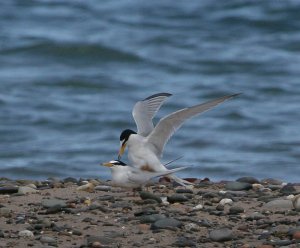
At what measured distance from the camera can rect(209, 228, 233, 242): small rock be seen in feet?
20.4

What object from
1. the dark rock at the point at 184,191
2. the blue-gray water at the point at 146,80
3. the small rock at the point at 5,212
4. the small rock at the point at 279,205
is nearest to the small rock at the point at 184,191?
the dark rock at the point at 184,191

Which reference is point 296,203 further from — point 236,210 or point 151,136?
point 151,136

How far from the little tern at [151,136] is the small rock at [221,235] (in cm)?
163

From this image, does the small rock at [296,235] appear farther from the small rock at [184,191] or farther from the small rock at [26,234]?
the small rock at [184,191]

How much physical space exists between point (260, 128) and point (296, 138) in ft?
2.32

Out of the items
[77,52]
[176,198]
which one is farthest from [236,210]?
[77,52]

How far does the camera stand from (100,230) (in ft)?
21.4

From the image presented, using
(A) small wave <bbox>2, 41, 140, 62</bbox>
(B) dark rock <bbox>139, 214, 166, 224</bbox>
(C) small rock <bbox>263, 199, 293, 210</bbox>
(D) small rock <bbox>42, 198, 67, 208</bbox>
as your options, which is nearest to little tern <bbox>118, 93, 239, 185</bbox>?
(C) small rock <bbox>263, 199, 293, 210</bbox>

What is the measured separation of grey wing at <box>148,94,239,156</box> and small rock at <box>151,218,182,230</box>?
145 cm

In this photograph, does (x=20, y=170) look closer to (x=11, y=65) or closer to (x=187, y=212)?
(x=187, y=212)

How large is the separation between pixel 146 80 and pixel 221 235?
31.3 ft

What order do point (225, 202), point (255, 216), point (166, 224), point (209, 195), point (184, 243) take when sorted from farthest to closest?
point (209, 195), point (225, 202), point (255, 216), point (166, 224), point (184, 243)

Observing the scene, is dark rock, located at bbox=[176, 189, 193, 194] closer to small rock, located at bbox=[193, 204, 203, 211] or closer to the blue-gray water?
small rock, located at bbox=[193, 204, 203, 211]

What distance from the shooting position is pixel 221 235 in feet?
20.4
